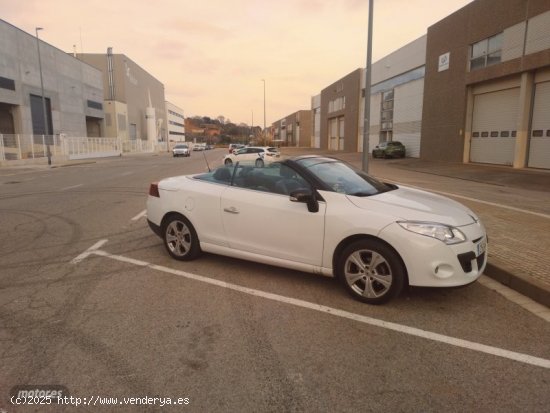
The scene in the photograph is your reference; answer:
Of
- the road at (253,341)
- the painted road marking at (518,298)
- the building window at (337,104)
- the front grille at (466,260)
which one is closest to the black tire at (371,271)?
the road at (253,341)

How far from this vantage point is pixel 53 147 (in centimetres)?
3781

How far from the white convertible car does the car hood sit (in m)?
0.01

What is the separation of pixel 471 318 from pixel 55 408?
3.51 meters

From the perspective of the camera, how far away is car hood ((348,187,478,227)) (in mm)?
4121

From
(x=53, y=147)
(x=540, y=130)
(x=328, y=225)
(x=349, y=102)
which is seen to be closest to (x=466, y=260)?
(x=328, y=225)

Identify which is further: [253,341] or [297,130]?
[297,130]

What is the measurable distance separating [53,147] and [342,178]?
→ 39.1 m

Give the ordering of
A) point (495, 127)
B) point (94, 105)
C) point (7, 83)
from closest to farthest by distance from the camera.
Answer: point (495, 127) < point (7, 83) < point (94, 105)

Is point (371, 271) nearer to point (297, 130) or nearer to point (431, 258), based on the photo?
point (431, 258)

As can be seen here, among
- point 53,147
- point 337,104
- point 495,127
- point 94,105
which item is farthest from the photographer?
point 337,104

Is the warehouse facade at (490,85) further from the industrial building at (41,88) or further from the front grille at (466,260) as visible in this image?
the industrial building at (41,88)

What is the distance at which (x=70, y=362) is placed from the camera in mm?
3139

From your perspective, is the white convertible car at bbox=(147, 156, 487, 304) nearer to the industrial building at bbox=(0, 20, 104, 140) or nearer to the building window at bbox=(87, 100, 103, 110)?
the industrial building at bbox=(0, 20, 104, 140)

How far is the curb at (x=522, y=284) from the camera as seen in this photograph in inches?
170
